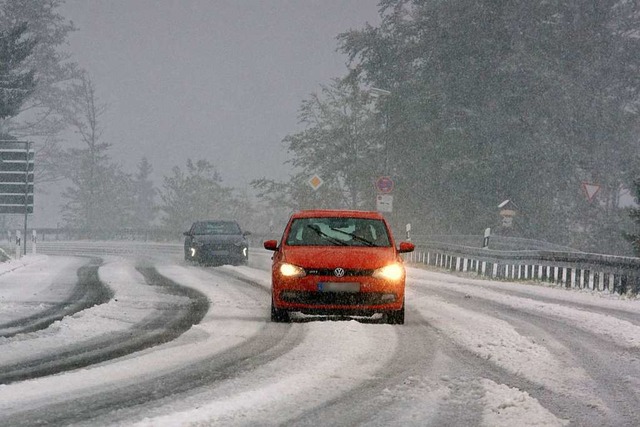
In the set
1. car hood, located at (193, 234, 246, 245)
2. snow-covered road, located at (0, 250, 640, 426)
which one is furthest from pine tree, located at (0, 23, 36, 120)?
snow-covered road, located at (0, 250, 640, 426)

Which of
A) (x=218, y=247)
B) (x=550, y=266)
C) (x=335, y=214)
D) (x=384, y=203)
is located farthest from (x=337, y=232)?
(x=384, y=203)

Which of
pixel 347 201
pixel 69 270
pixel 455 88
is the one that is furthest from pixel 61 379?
pixel 347 201

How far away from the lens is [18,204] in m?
30.2

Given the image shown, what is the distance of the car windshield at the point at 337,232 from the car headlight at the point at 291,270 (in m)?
0.87

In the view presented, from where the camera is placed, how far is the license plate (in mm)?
10659

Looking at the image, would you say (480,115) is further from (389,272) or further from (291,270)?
(291,270)

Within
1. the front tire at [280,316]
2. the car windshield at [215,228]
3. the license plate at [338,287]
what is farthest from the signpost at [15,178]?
the license plate at [338,287]

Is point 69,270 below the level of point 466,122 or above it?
below

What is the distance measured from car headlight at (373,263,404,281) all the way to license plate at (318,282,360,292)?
306 millimetres

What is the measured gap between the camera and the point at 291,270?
1083 centimetres

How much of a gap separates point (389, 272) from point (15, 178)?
22.7 meters

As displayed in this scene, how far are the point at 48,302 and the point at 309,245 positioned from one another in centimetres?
490

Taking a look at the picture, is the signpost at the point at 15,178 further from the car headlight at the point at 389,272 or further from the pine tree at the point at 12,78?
the car headlight at the point at 389,272

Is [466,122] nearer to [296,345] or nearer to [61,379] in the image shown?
[296,345]
